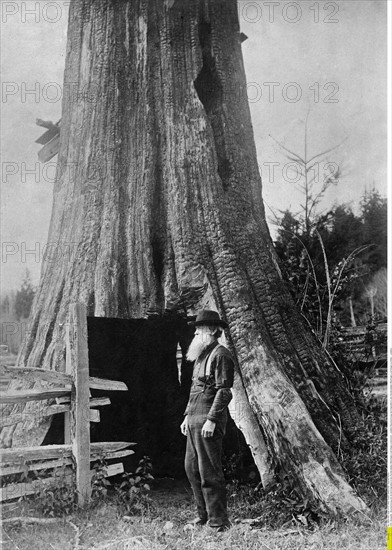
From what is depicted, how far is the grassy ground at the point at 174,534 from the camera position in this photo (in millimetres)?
4355

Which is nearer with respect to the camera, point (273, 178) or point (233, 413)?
point (233, 413)

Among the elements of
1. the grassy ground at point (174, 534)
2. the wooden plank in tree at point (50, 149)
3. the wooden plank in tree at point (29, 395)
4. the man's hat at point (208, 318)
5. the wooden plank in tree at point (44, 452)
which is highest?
the wooden plank in tree at point (50, 149)

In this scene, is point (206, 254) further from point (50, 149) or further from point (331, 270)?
point (50, 149)

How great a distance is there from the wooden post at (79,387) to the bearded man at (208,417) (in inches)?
37.3

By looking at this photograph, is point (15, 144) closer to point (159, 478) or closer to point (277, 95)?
point (277, 95)

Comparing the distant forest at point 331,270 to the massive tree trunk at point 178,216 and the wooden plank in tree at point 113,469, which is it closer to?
the massive tree trunk at point 178,216

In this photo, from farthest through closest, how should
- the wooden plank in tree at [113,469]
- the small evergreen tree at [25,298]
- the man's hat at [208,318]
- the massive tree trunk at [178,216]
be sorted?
1. the small evergreen tree at [25,298]
2. the wooden plank in tree at [113,469]
3. the massive tree trunk at [178,216]
4. the man's hat at [208,318]

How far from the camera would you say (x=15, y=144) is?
17.5ft

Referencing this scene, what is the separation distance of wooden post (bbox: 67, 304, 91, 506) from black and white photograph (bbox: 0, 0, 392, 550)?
0.02 m

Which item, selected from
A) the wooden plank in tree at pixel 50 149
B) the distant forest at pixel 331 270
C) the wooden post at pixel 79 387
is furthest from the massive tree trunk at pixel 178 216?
the wooden plank in tree at pixel 50 149

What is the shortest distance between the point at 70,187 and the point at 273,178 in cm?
207

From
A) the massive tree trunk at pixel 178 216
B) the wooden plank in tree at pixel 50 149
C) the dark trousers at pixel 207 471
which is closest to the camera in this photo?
the dark trousers at pixel 207 471

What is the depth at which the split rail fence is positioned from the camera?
4.86 metres

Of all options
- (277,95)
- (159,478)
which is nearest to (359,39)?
(277,95)
